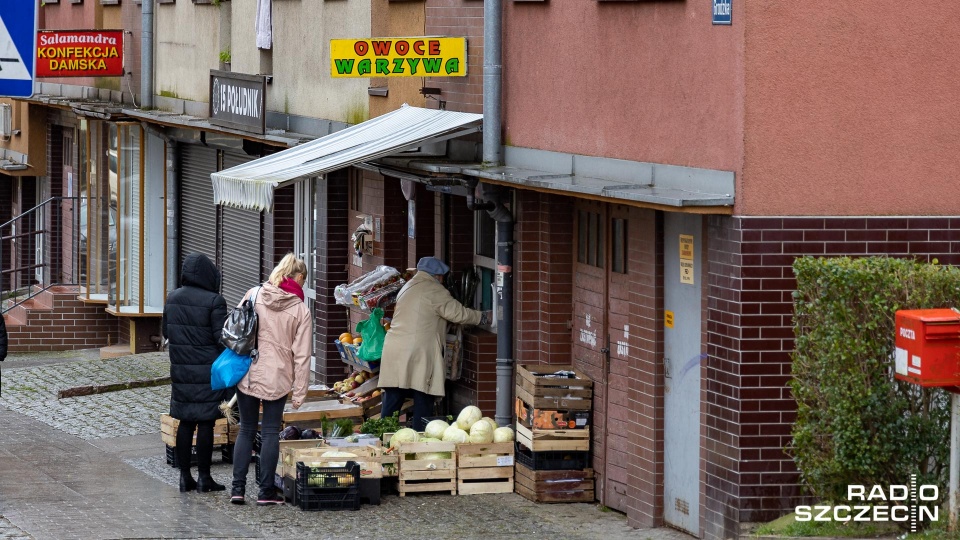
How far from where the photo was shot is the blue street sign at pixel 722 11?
955 centimetres

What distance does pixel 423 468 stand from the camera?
1217 centimetres

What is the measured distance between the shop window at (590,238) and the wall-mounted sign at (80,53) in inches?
459

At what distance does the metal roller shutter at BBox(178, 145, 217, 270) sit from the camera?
22.0 m

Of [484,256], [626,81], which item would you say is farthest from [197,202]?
[626,81]

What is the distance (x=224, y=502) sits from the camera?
12039mm

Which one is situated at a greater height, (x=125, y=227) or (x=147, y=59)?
(x=147, y=59)

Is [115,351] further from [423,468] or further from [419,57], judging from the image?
[423,468]

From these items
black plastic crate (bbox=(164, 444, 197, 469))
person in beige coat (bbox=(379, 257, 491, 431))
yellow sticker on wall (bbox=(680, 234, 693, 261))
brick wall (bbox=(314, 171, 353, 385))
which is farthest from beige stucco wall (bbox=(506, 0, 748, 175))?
brick wall (bbox=(314, 171, 353, 385))

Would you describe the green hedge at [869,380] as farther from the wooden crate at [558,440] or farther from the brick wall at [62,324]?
the brick wall at [62,324]

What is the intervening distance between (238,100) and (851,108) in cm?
977

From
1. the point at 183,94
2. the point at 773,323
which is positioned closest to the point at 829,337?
the point at 773,323

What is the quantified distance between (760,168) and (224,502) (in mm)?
4771

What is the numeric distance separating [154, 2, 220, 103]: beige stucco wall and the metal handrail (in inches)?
111

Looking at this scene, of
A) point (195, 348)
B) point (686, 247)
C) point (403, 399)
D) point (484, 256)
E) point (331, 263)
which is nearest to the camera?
point (686, 247)
